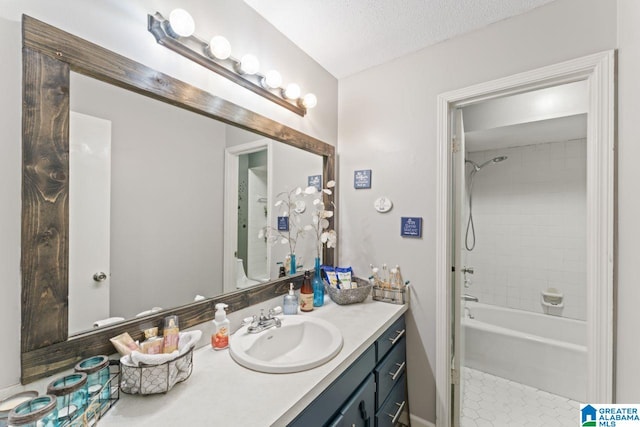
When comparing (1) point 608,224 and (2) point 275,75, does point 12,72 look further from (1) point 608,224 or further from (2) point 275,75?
(1) point 608,224

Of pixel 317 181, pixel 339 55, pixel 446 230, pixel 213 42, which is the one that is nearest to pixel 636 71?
pixel 446 230

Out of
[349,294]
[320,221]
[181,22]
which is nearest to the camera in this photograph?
[181,22]

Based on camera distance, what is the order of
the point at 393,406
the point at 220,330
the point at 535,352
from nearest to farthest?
the point at 220,330 → the point at 393,406 → the point at 535,352

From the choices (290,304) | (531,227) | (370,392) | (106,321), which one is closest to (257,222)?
(290,304)

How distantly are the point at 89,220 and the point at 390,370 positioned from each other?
4.85 ft

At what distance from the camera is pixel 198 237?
3.85 ft

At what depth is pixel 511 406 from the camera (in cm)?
191

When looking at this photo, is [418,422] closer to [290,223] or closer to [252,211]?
[290,223]

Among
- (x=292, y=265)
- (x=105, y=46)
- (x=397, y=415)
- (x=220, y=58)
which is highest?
(x=220, y=58)

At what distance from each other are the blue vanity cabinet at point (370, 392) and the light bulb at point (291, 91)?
4.44 feet

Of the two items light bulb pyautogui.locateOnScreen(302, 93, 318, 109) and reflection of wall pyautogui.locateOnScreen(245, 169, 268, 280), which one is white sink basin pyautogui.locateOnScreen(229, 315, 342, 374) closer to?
reflection of wall pyautogui.locateOnScreen(245, 169, 268, 280)

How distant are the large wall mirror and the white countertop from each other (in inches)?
8.3

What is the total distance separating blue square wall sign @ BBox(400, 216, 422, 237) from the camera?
1612 mm

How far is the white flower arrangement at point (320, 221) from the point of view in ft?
5.49
